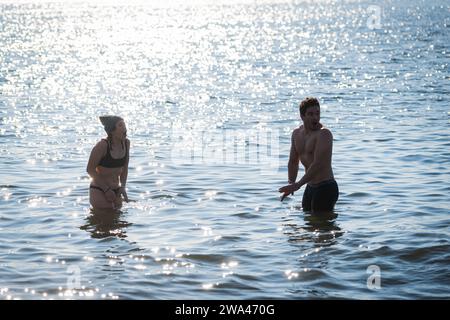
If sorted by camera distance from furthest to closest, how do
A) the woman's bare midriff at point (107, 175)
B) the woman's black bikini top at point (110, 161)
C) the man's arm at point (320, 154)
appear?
the woman's bare midriff at point (107, 175), the woman's black bikini top at point (110, 161), the man's arm at point (320, 154)

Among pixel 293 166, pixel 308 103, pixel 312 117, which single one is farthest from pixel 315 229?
pixel 308 103

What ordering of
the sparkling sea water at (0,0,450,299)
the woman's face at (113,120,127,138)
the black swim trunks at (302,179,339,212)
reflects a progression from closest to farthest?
the sparkling sea water at (0,0,450,299) → the black swim trunks at (302,179,339,212) → the woman's face at (113,120,127,138)

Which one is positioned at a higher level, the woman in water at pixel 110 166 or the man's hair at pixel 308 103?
the man's hair at pixel 308 103

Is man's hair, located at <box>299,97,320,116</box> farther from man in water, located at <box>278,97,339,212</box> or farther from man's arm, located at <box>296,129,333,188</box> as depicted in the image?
man's arm, located at <box>296,129,333,188</box>

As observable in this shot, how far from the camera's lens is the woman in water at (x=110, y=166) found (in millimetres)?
13656

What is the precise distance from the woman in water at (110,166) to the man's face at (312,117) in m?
2.86

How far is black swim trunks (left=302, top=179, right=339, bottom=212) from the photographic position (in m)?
13.0

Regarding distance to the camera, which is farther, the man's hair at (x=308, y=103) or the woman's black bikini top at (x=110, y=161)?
the woman's black bikini top at (x=110, y=161)

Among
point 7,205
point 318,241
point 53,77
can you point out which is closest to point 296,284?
point 318,241

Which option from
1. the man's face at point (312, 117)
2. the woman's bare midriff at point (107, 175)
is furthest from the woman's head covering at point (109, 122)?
the man's face at point (312, 117)

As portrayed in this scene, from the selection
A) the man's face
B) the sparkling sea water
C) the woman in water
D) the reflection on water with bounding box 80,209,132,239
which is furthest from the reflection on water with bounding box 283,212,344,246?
the woman in water

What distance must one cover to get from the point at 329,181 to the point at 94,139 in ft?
37.5

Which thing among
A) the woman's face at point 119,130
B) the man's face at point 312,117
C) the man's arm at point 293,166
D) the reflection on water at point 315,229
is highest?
the man's face at point 312,117

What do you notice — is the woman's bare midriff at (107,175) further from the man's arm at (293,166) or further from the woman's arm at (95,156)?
the man's arm at (293,166)
